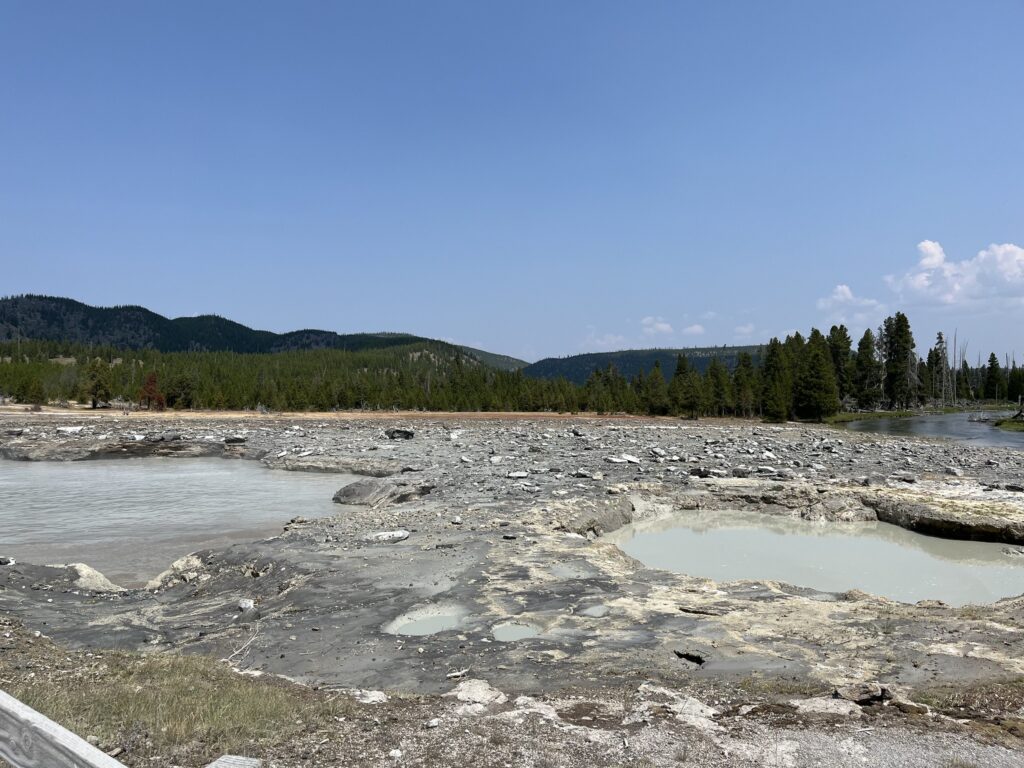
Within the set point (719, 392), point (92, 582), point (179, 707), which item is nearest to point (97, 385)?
point (719, 392)

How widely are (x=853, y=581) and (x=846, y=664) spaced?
19.9 feet

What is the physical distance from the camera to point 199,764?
4426 mm

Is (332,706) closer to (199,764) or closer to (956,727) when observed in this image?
(199,764)

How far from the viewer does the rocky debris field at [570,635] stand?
5.07 metres

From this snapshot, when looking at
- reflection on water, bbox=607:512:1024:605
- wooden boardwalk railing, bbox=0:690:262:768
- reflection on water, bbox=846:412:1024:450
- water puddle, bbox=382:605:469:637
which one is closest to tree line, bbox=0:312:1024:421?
reflection on water, bbox=846:412:1024:450

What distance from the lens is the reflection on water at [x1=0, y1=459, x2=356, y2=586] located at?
47.6 feet

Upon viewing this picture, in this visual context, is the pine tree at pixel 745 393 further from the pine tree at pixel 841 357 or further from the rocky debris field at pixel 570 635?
the rocky debris field at pixel 570 635

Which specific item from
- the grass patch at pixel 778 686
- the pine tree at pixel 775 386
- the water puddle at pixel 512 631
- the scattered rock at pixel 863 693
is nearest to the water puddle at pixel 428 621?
the water puddle at pixel 512 631

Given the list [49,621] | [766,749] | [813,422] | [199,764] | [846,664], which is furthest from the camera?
[813,422]

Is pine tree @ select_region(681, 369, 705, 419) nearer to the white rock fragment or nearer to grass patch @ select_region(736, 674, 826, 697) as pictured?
grass patch @ select_region(736, 674, 826, 697)

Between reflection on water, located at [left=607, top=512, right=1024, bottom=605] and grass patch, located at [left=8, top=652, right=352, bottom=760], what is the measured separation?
8.43m

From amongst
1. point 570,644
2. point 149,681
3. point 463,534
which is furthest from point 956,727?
point 463,534

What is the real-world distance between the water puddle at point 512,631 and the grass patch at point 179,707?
243cm

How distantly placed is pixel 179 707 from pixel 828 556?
1321 cm
